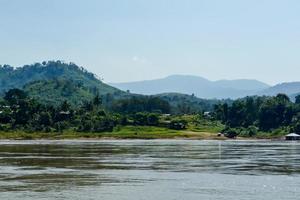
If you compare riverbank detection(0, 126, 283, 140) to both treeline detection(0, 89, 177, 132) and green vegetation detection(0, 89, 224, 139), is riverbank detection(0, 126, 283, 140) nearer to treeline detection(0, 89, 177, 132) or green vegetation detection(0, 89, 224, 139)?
green vegetation detection(0, 89, 224, 139)

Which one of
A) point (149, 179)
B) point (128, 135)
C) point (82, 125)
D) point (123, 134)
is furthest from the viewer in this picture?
point (82, 125)

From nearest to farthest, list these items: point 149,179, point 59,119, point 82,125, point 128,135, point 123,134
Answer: point 149,179 < point 128,135 < point 123,134 < point 82,125 < point 59,119

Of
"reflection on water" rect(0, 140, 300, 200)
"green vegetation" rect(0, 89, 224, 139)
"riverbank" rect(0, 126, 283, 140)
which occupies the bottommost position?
"reflection on water" rect(0, 140, 300, 200)

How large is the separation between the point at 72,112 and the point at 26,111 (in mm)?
14138

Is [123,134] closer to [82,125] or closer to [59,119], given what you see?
[82,125]

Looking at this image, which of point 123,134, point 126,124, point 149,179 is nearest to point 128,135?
point 123,134

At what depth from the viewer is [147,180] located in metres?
52.0

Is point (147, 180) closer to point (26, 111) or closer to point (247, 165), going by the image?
point (247, 165)

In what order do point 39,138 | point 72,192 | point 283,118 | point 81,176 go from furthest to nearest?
point 283,118 < point 39,138 < point 81,176 < point 72,192

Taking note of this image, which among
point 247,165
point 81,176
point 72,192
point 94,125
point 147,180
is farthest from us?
point 94,125

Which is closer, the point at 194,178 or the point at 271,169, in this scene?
the point at 194,178

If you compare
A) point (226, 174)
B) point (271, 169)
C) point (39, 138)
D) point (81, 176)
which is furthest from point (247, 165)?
point (39, 138)

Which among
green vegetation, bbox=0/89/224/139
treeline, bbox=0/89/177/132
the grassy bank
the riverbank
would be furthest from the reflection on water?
treeline, bbox=0/89/177/132

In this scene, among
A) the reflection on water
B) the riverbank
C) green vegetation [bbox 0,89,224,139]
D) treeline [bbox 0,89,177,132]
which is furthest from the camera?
treeline [bbox 0,89,177,132]
